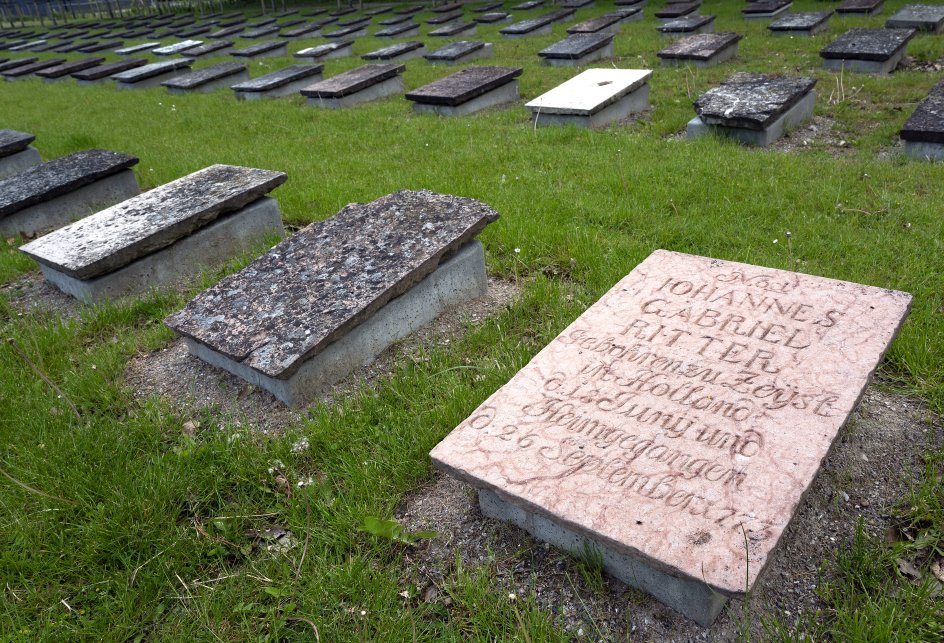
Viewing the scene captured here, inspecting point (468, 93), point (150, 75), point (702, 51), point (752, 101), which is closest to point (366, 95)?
point (468, 93)

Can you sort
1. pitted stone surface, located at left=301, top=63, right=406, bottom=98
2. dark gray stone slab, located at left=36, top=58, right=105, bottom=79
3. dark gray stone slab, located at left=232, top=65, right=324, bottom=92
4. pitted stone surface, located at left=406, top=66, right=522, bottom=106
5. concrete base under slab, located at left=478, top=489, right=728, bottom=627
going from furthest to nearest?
1. dark gray stone slab, located at left=36, top=58, right=105, bottom=79
2. dark gray stone slab, located at left=232, top=65, right=324, bottom=92
3. pitted stone surface, located at left=301, top=63, right=406, bottom=98
4. pitted stone surface, located at left=406, top=66, right=522, bottom=106
5. concrete base under slab, located at left=478, top=489, right=728, bottom=627

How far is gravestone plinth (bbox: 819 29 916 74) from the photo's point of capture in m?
6.93

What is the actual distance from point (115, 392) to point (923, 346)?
11.3 ft

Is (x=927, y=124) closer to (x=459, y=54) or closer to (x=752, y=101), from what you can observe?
(x=752, y=101)

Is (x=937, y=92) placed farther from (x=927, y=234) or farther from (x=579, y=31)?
(x=579, y=31)

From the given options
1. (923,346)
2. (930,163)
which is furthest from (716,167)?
(923,346)

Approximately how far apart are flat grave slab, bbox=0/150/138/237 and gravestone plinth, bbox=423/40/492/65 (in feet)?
19.4

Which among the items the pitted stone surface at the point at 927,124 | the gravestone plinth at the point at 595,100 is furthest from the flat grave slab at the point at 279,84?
the pitted stone surface at the point at 927,124

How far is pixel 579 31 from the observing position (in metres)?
10.4

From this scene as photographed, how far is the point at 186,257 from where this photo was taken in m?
4.12

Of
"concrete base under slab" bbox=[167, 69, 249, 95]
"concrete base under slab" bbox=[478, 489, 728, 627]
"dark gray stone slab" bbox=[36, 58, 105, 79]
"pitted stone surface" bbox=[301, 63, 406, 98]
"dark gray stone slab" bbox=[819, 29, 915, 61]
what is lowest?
"concrete base under slab" bbox=[167, 69, 249, 95]

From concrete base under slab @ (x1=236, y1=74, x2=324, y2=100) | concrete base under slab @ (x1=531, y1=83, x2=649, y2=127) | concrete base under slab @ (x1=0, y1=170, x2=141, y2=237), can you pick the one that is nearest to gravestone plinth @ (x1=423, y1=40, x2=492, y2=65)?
concrete base under slab @ (x1=236, y1=74, x2=324, y2=100)

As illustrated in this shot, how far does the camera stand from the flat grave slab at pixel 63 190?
4.89 meters

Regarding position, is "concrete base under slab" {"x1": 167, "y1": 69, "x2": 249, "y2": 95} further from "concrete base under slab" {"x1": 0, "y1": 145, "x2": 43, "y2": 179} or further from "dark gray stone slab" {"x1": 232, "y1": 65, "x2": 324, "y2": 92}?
"concrete base under slab" {"x1": 0, "y1": 145, "x2": 43, "y2": 179}
